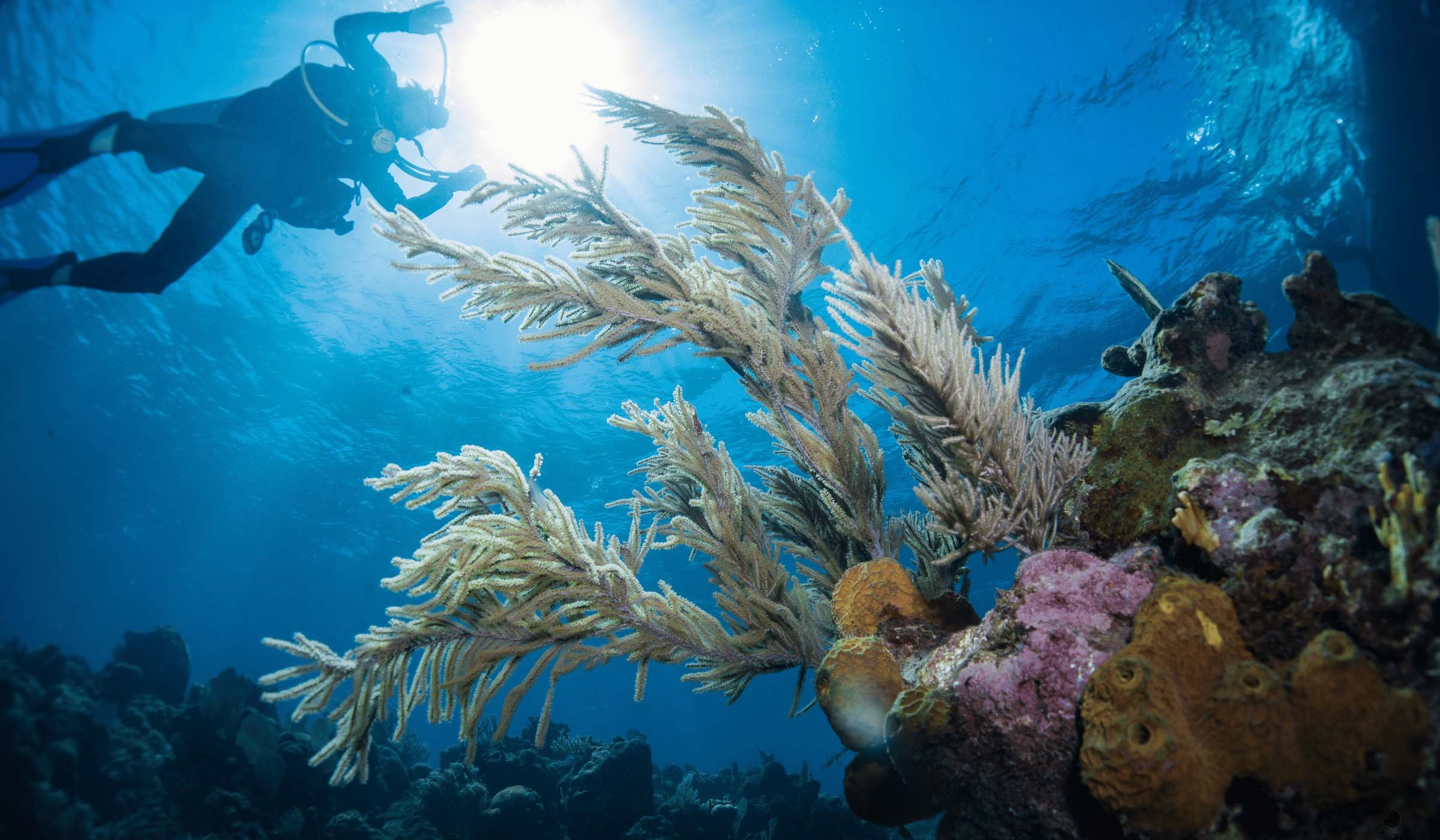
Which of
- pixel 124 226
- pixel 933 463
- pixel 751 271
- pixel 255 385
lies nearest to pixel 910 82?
pixel 751 271

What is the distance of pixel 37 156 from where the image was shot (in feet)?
21.2

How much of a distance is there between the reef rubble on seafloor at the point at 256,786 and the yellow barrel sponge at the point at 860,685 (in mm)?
8545

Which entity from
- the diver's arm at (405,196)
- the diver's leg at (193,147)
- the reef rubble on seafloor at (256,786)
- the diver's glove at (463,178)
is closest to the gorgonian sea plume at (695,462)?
the diver's glove at (463,178)

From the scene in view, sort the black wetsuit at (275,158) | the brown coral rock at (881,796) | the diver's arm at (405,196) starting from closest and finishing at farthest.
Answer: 1. the brown coral rock at (881,796)
2. the black wetsuit at (275,158)
3. the diver's arm at (405,196)

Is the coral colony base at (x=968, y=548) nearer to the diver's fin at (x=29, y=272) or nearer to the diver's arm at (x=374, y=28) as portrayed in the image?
the diver's arm at (x=374, y=28)

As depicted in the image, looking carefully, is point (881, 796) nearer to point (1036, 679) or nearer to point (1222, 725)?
point (1036, 679)

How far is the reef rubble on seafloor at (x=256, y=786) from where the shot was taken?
813cm

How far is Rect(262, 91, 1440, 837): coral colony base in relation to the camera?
1433 mm

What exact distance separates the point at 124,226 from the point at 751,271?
27562mm

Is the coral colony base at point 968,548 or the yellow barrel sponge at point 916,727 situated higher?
the coral colony base at point 968,548

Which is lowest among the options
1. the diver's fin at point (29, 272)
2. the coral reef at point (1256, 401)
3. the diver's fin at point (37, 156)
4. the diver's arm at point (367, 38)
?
the coral reef at point (1256, 401)

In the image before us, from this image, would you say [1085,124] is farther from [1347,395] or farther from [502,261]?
[502,261]

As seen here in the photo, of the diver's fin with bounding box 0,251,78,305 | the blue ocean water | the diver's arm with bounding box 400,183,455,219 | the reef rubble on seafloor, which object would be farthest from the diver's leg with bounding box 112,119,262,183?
the reef rubble on seafloor

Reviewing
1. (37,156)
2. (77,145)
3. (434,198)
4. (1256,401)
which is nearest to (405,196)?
(434,198)
